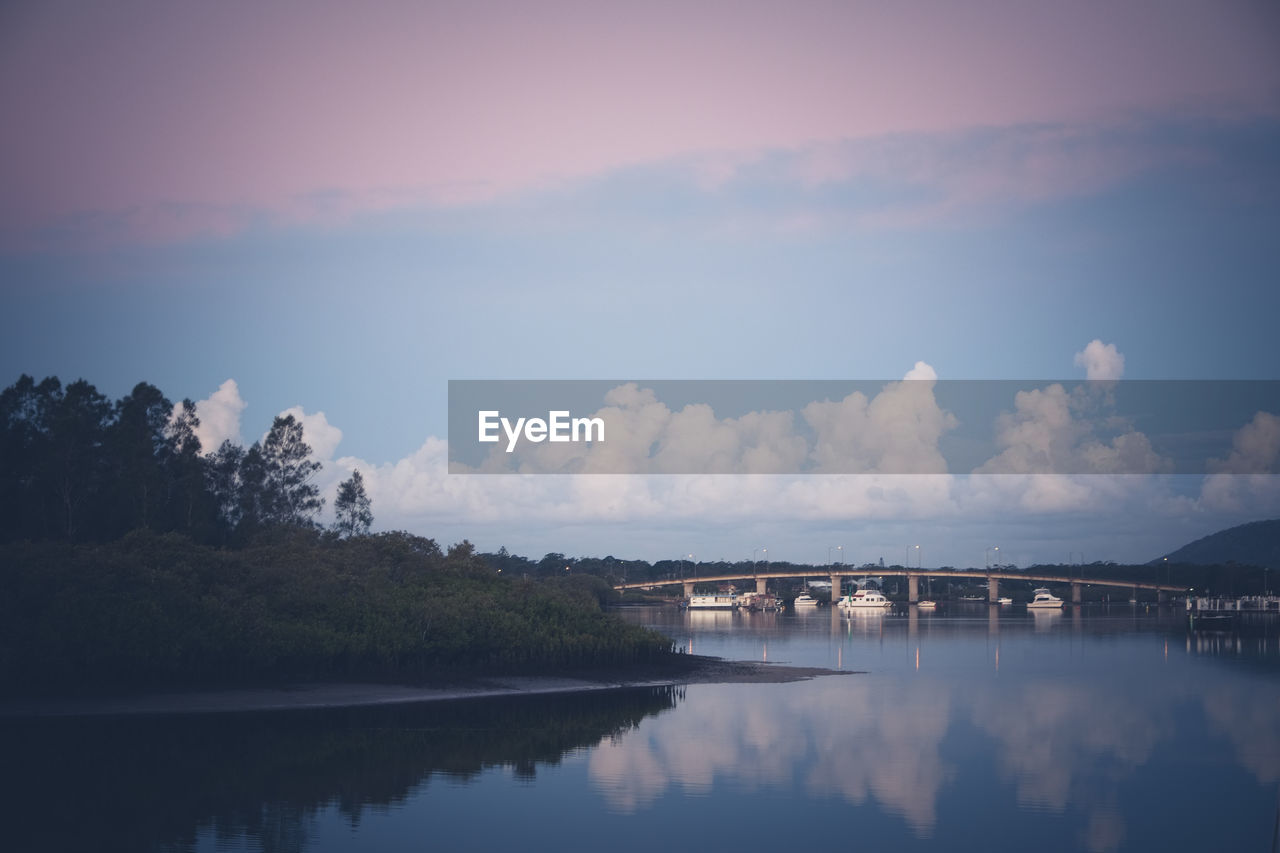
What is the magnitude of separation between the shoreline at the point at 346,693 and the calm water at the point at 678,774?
4.83 feet

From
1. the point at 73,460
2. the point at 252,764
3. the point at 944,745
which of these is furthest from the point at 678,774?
the point at 73,460

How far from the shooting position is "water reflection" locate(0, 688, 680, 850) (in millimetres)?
39469

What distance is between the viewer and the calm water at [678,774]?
3959 cm

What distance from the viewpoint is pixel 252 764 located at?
4959cm

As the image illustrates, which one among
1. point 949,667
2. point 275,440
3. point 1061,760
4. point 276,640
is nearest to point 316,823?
point 276,640

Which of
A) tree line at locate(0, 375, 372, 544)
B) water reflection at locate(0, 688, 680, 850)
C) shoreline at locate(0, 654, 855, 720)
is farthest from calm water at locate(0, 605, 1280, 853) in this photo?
tree line at locate(0, 375, 372, 544)

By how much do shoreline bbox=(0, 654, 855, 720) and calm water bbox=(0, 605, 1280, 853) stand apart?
4.83 ft

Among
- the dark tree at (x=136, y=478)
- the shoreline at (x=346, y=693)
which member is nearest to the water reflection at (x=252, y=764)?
the shoreline at (x=346, y=693)

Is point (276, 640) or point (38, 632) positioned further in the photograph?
point (276, 640)

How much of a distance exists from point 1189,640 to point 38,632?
126899 mm

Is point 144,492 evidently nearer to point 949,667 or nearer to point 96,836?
point 96,836

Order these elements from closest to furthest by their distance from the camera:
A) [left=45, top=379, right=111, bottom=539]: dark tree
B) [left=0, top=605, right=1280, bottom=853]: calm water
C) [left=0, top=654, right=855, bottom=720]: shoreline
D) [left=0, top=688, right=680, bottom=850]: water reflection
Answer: [left=0, top=688, right=680, bottom=850]: water reflection < [left=0, top=605, right=1280, bottom=853]: calm water < [left=0, top=654, right=855, bottom=720]: shoreline < [left=45, top=379, right=111, bottom=539]: dark tree

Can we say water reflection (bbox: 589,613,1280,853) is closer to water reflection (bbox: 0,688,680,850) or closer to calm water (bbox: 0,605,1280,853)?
calm water (bbox: 0,605,1280,853)

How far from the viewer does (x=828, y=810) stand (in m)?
43.8
